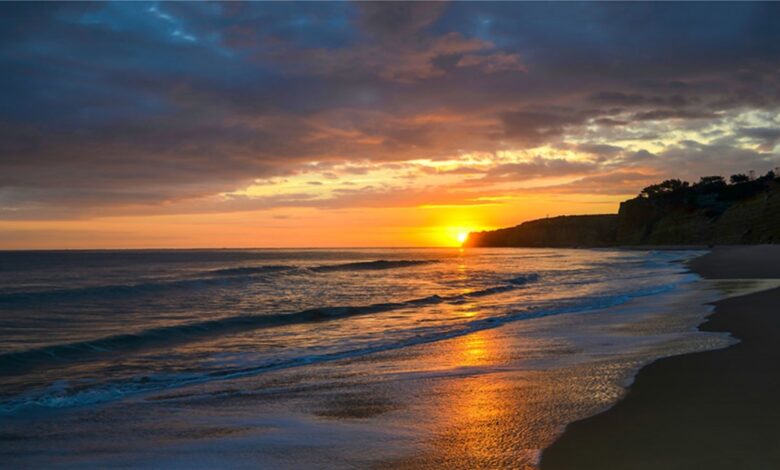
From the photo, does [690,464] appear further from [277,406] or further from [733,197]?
[733,197]

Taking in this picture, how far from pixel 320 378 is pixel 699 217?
396 feet

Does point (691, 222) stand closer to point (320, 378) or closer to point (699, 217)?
point (699, 217)

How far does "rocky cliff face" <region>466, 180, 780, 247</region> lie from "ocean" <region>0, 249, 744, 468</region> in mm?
81878

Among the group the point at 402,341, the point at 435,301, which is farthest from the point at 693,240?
the point at 402,341

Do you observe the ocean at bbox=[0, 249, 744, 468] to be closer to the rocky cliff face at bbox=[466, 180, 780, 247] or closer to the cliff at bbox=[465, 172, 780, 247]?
the rocky cliff face at bbox=[466, 180, 780, 247]

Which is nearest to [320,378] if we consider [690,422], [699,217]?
[690,422]

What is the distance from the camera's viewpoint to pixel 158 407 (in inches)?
313

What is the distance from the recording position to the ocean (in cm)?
582

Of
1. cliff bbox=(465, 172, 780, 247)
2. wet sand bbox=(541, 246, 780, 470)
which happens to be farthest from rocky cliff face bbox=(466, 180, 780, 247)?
wet sand bbox=(541, 246, 780, 470)

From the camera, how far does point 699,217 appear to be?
114m

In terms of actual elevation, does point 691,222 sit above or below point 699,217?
below

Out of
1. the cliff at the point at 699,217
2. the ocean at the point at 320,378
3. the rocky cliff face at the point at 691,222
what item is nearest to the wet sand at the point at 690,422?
the ocean at the point at 320,378

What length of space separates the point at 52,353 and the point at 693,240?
384ft

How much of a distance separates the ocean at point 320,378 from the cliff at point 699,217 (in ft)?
273
